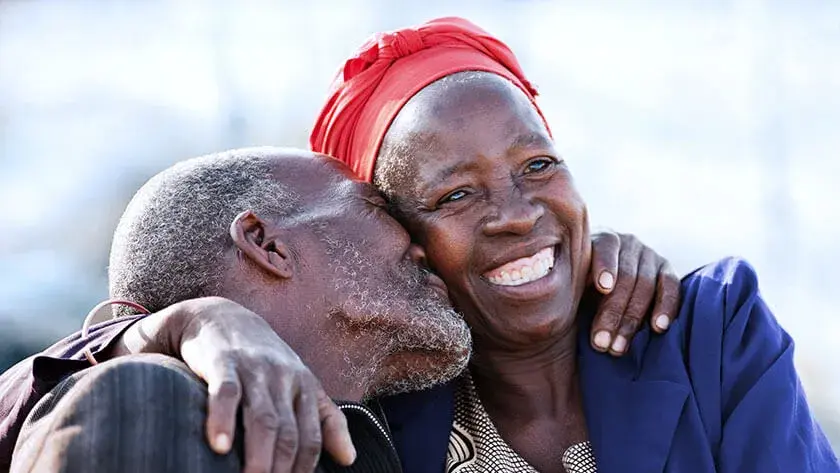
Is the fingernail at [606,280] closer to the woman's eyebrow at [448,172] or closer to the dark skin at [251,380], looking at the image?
the woman's eyebrow at [448,172]

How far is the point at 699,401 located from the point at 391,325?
0.79 m

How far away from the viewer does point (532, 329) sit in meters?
3.02

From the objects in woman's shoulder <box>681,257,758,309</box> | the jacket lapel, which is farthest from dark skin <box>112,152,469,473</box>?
woman's shoulder <box>681,257,758,309</box>

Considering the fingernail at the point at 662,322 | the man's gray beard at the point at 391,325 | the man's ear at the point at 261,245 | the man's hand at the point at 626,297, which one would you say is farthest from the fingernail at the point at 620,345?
the man's ear at the point at 261,245

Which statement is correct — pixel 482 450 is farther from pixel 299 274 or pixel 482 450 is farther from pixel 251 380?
pixel 251 380

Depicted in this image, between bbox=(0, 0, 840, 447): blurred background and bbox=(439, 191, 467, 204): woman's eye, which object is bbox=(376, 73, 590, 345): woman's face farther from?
bbox=(0, 0, 840, 447): blurred background

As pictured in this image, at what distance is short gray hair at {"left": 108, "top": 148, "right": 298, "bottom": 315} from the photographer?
2.86 metres

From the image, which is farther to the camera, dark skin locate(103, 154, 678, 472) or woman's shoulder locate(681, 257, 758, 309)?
woman's shoulder locate(681, 257, 758, 309)

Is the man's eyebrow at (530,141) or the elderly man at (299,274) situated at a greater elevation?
the man's eyebrow at (530,141)

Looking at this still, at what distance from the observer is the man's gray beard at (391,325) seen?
2.87 metres

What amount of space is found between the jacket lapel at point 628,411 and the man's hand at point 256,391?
2.99 feet

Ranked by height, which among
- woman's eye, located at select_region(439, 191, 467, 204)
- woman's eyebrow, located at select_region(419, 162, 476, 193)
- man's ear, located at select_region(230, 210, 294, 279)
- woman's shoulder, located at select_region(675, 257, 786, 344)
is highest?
woman's eyebrow, located at select_region(419, 162, 476, 193)

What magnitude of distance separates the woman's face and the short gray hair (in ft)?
1.18

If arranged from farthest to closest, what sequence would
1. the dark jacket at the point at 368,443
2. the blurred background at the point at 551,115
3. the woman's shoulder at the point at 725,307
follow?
the blurred background at the point at 551,115 → the woman's shoulder at the point at 725,307 → the dark jacket at the point at 368,443
